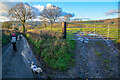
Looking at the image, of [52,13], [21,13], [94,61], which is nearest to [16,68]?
[94,61]

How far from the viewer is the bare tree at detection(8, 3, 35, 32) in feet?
85.7

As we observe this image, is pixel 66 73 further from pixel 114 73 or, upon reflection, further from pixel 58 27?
pixel 58 27

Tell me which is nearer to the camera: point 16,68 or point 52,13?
point 16,68

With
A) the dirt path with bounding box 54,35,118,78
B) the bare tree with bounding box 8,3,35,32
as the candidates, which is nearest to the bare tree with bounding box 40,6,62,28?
the dirt path with bounding box 54,35,118,78

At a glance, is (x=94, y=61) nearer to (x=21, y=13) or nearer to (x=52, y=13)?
(x=52, y=13)

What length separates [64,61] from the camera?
5.18 metres

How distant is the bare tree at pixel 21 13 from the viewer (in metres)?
26.1

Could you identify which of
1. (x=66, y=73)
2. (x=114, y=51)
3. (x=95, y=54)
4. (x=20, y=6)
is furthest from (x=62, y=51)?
(x=20, y=6)

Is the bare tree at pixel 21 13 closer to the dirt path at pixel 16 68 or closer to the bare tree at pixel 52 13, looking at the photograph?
the bare tree at pixel 52 13

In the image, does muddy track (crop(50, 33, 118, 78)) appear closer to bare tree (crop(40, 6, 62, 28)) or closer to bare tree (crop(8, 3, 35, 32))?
bare tree (crop(40, 6, 62, 28))

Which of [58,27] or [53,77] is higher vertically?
[58,27]

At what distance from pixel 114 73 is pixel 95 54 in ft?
5.69

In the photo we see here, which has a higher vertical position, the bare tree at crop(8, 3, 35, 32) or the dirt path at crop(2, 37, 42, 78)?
the bare tree at crop(8, 3, 35, 32)

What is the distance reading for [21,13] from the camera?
27.1 metres
